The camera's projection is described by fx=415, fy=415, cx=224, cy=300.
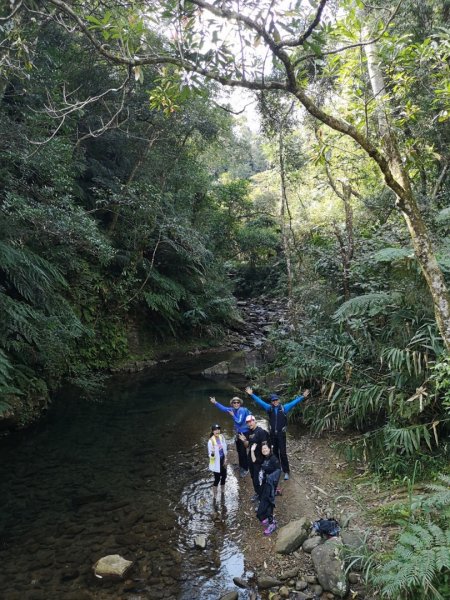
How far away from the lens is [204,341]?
19.4 metres

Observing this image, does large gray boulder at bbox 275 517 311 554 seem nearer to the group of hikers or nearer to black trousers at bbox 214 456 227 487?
the group of hikers

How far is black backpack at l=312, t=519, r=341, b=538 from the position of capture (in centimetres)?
512

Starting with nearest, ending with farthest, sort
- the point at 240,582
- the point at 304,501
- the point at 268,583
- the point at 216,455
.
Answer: the point at 268,583, the point at 240,582, the point at 304,501, the point at 216,455

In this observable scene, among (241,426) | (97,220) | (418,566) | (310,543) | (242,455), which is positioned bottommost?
(310,543)

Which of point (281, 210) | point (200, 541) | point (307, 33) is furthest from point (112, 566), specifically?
point (281, 210)

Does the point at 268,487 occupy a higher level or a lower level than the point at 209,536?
higher

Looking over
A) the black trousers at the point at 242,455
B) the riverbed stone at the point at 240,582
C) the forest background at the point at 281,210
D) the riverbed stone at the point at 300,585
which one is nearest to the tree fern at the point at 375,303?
the forest background at the point at 281,210

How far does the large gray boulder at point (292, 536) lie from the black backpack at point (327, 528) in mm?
143

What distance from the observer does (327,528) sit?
203 inches

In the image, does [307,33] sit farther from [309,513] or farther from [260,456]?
[309,513]

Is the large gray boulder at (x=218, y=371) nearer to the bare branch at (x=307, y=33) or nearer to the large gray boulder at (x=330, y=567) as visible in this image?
the large gray boulder at (x=330, y=567)

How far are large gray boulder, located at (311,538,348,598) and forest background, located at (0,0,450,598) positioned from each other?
0.73 m

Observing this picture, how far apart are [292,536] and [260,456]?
3.54 feet

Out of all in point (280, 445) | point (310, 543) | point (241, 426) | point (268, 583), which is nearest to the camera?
point (268, 583)
